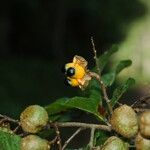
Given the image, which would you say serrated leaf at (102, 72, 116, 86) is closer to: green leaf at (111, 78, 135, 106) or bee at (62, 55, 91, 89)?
green leaf at (111, 78, 135, 106)

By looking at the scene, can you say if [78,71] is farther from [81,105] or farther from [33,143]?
[33,143]

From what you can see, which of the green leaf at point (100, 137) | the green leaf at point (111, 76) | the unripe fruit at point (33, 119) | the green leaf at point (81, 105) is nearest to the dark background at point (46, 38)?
the green leaf at point (111, 76)

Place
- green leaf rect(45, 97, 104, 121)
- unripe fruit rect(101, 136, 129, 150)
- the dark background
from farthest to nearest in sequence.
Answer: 1. the dark background
2. green leaf rect(45, 97, 104, 121)
3. unripe fruit rect(101, 136, 129, 150)

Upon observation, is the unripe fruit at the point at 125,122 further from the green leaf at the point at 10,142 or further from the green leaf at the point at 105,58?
the green leaf at the point at 105,58

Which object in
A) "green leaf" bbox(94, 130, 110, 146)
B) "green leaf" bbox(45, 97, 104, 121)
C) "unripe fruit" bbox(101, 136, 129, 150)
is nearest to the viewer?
"unripe fruit" bbox(101, 136, 129, 150)

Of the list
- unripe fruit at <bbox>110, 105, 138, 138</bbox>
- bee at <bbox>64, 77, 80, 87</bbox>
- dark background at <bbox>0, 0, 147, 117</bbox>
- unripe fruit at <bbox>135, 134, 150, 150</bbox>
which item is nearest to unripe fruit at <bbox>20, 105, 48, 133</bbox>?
bee at <bbox>64, 77, 80, 87</bbox>

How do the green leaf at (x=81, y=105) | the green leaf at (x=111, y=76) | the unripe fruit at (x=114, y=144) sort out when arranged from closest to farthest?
1. the unripe fruit at (x=114, y=144)
2. the green leaf at (x=81, y=105)
3. the green leaf at (x=111, y=76)
